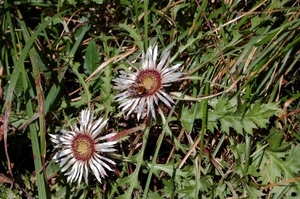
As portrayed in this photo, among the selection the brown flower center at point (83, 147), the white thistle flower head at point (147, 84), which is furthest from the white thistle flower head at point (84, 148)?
the white thistle flower head at point (147, 84)

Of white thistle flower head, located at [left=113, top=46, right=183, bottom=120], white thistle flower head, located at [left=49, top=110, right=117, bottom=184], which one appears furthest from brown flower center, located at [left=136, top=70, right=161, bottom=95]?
white thistle flower head, located at [left=49, top=110, right=117, bottom=184]

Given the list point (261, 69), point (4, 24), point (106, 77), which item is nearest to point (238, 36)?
point (261, 69)

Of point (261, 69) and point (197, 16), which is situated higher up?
point (197, 16)

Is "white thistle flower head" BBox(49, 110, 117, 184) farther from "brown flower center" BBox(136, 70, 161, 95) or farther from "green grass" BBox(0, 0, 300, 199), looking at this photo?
"brown flower center" BBox(136, 70, 161, 95)

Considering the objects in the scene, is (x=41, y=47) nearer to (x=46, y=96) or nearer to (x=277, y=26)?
(x=46, y=96)

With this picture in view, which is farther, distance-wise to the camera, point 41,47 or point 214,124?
point 41,47

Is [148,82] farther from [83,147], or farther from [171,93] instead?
[83,147]
